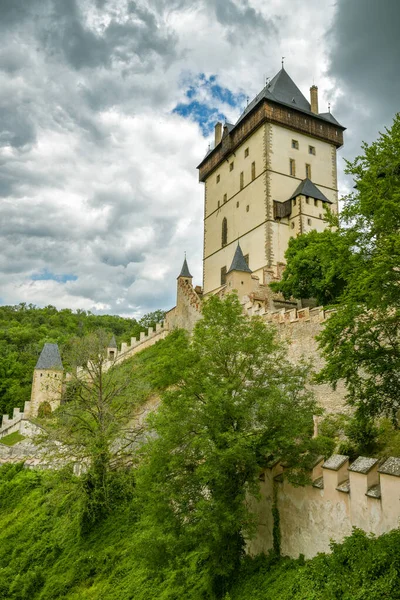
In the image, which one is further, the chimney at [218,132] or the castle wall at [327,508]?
the chimney at [218,132]

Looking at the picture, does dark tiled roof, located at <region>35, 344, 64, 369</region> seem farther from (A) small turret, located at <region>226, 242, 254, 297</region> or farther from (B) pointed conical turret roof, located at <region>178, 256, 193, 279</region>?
(A) small turret, located at <region>226, 242, 254, 297</region>

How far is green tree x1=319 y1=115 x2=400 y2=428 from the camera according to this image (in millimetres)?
10094

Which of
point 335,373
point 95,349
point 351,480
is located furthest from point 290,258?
point 351,480

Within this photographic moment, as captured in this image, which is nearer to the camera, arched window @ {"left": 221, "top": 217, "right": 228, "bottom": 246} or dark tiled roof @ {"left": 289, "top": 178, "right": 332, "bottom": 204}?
dark tiled roof @ {"left": 289, "top": 178, "right": 332, "bottom": 204}

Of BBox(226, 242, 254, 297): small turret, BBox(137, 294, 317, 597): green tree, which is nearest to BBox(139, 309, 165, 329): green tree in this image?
BBox(226, 242, 254, 297): small turret

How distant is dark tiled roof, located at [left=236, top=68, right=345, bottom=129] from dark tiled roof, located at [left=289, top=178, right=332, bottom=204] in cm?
710

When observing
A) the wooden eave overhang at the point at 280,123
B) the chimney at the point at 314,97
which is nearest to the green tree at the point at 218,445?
the wooden eave overhang at the point at 280,123

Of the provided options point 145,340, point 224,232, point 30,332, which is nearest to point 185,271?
point 224,232

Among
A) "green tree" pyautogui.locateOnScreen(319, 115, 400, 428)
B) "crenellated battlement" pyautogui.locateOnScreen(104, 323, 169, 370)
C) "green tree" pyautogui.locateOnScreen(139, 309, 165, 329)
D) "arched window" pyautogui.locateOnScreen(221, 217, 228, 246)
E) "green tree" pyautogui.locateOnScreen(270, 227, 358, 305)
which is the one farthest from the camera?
"green tree" pyautogui.locateOnScreen(139, 309, 165, 329)

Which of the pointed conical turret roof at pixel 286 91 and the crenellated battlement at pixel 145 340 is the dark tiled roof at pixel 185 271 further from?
the pointed conical turret roof at pixel 286 91

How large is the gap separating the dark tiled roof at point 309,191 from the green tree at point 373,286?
24.5 m

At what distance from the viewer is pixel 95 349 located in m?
19.8

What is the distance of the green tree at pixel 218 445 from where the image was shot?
10.4 m

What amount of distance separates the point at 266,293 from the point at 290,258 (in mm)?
3263
